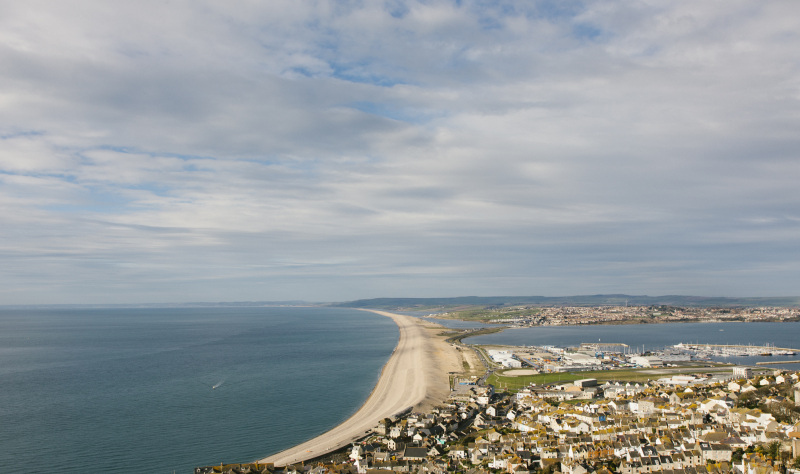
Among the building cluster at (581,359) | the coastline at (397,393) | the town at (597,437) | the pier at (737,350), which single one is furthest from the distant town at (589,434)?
the pier at (737,350)

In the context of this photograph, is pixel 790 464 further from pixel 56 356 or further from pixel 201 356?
pixel 56 356

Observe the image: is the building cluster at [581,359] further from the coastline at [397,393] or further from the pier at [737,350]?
the coastline at [397,393]

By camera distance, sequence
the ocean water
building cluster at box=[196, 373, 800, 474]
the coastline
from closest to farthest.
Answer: building cluster at box=[196, 373, 800, 474]
the ocean water
the coastline

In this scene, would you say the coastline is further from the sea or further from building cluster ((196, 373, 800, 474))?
building cluster ((196, 373, 800, 474))

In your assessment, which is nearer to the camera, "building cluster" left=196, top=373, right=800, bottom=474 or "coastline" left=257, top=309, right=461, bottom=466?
"building cluster" left=196, top=373, right=800, bottom=474

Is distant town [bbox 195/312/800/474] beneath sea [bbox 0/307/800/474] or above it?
above

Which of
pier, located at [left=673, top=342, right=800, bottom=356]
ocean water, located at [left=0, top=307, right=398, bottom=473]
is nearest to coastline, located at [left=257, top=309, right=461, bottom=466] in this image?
ocean water, located at [left=0, top=307, right=398, bottom=473]

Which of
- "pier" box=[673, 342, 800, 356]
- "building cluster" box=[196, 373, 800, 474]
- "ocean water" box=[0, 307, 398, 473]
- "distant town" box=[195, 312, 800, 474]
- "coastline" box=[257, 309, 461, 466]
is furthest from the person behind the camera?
"pier" box=[673, 342, 800, 356]
